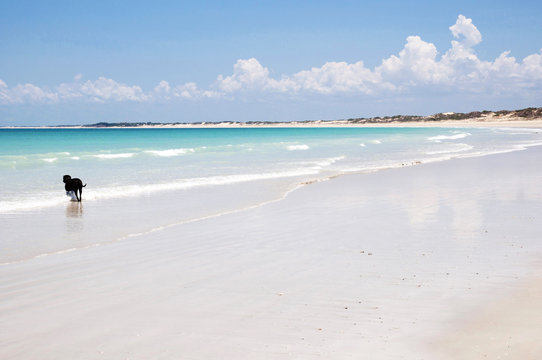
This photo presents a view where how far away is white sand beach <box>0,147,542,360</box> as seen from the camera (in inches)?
174

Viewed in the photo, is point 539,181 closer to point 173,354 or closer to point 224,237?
point 224,237

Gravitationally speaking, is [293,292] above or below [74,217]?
above

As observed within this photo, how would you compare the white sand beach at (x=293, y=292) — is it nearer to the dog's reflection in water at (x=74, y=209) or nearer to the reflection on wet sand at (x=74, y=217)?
the reflection on wet sand at (x=74, y=217)

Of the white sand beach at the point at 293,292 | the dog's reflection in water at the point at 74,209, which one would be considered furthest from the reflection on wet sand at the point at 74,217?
the white sand beach at the point at 293,292

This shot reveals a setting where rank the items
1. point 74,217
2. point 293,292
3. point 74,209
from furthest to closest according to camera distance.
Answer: point 74,209 → point 74,217 → point 293,292

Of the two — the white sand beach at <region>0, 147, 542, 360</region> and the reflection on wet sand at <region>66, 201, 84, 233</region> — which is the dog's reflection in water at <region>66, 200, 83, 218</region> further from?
the white sand beach at <region>0, 147, 542, 360</region>

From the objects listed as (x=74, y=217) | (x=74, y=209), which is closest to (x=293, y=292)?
(x=74, y=217)

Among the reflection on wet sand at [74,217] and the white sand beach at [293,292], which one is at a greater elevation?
the white sand beach at [293,292]

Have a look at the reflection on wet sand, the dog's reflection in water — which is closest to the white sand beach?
the reflection on wet sand

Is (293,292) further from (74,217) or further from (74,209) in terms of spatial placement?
(74,209)

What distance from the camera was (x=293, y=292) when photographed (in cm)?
579

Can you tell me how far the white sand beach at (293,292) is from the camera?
4.42m

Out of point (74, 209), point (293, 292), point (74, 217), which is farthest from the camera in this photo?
point (74, 209)

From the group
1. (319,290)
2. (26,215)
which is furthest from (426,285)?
(26,215)
